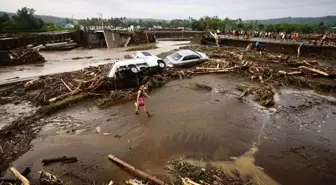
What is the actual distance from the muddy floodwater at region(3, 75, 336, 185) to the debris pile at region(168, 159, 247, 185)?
445 millimetres

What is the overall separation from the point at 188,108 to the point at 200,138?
2.93 m

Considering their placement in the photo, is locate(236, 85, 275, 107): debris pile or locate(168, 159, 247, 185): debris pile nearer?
locate(168, 159, 247, 185): debris pile

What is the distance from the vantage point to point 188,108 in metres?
11.0

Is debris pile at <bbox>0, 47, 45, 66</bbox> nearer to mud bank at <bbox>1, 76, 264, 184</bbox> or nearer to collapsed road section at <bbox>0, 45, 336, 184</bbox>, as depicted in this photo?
collapsed road section at <bbox>0, 45, 336, 184</bbox>

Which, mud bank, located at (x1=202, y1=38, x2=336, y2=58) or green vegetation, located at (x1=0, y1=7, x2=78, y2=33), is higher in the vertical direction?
green vegetation, located at (x1=0, y1=7, x2=78, y2=33)

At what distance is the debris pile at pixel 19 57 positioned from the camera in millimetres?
22303

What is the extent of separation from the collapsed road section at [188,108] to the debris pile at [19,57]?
32.1 ft

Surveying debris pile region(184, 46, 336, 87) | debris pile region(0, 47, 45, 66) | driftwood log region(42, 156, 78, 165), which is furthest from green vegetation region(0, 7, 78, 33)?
driftwood log region(42, 156, 78, 165)

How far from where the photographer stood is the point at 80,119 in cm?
1004

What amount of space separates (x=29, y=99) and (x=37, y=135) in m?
4.62

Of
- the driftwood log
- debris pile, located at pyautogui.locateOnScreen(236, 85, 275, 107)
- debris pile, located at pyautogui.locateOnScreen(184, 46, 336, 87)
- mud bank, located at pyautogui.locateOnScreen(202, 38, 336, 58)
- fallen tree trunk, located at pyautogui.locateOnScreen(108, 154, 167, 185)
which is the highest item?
mud bank, located at pyautogui.locateOnScreen(202, 38, 336, 58)

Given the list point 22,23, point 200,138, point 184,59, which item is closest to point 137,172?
point 200,138

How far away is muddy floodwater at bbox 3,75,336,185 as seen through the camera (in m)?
6.62

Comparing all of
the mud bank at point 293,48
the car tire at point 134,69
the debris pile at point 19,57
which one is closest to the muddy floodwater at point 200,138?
the car tire at point 134,69
